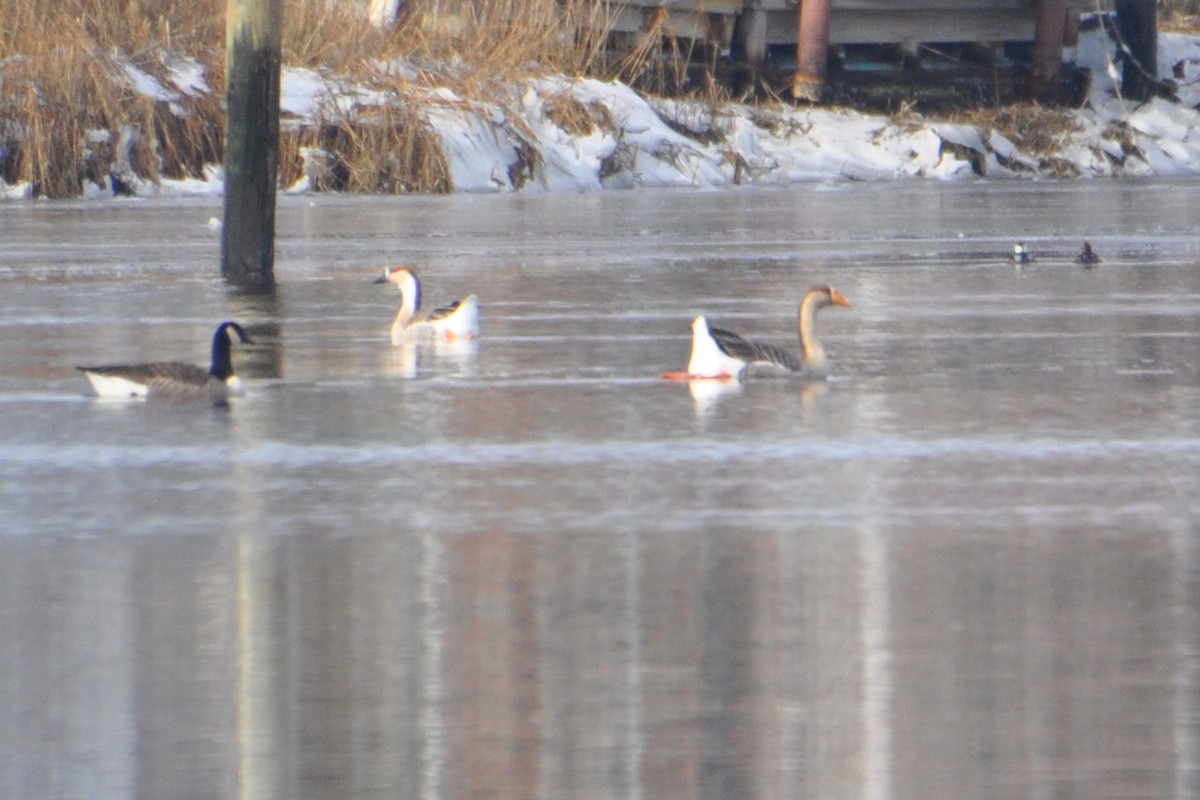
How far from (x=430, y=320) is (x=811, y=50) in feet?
70.3

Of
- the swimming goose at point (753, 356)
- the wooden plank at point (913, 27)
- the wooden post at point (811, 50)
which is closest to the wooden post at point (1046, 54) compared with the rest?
the wooden plank at point (913, 27)

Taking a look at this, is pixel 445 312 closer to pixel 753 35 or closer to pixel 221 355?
pixel 221 355

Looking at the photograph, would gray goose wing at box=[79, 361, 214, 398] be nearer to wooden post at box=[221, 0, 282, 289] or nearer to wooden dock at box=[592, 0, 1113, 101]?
wooden post at box=[221, 0, 282, 289]

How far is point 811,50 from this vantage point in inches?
1266

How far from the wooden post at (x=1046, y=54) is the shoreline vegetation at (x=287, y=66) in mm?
6331

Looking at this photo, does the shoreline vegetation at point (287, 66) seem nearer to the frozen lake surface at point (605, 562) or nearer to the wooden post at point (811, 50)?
the wooden post at point (811, 50)

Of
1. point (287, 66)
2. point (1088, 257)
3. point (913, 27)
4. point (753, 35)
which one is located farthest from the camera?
point (913, 27)

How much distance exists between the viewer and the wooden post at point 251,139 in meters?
14.1

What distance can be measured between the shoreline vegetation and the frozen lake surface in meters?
12.1

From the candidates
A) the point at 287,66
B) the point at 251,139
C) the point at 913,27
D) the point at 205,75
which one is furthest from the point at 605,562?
the point at 913,27

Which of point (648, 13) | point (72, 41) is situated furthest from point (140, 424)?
point (648, 13)

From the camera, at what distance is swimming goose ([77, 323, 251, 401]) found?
9195mm

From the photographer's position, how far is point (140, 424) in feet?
28.6

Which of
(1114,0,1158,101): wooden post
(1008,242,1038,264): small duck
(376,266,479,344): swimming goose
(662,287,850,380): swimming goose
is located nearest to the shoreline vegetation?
(1114,0,1158,101): wooden post
